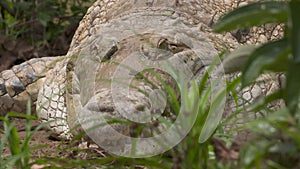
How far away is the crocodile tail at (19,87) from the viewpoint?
18.2 feet

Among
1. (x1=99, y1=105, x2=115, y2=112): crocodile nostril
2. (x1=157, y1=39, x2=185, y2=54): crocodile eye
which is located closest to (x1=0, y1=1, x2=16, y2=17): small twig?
(x1=157, y1=39, x2=185, y2=54): crocodile eye

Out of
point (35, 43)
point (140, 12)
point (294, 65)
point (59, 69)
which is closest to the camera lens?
point (294, 65)

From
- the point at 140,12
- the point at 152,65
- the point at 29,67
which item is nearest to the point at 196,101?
the point at 152,65

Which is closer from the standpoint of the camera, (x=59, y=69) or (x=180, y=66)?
(x=180, y=66)

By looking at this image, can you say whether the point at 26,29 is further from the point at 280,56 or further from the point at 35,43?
the point at 280,56

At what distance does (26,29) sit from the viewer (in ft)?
23.1

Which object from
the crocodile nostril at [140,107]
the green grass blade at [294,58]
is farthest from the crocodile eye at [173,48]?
the green grass blade at [294,58]

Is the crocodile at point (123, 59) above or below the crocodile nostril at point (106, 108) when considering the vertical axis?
above

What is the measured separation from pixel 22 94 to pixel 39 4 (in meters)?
1.60

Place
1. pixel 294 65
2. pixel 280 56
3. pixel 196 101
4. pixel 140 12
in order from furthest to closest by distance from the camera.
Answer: pixel 140 12 → pixel 196 101 → pixel 280 56 → pixel 294 65

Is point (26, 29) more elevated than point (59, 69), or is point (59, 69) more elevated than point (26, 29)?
point (26, 29)

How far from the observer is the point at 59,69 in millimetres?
5371

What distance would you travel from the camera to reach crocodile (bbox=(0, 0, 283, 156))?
337 centimetres

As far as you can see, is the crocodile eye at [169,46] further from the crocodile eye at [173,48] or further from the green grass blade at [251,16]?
the green grass blade at [251,16]
